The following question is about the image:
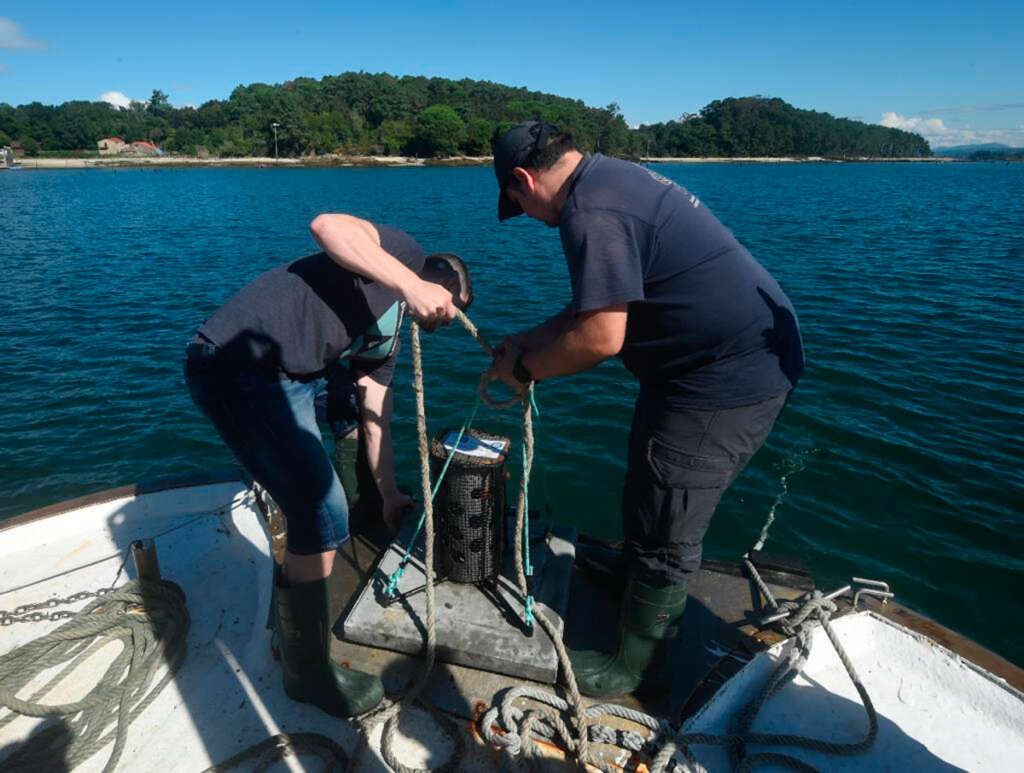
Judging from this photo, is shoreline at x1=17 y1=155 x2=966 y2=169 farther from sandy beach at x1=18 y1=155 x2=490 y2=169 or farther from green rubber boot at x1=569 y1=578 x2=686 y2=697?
green rubber boot at x1=569 y1=578 x2=686 y2=697

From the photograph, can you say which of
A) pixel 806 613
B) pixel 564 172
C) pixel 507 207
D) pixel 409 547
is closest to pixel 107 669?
pixel 409 547

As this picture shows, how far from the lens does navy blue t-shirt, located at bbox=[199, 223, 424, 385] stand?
2.34 metres

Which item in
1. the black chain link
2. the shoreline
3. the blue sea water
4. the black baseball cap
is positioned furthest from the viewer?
the shoreline

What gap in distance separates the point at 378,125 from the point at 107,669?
148 metres

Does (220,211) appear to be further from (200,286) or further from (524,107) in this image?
(524,107)

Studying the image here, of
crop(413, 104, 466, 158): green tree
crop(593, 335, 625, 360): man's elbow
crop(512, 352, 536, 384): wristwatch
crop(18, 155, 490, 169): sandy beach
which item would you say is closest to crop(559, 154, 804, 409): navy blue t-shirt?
crop(593, 335, 625, 360): man's elbow

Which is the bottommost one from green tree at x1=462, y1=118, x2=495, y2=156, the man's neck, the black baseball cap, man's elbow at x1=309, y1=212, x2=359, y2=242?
green tree at x1=462, y1=118, x2=495, y2=156

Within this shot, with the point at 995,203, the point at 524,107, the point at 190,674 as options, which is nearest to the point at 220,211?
the point at 190,674

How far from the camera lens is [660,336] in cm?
243

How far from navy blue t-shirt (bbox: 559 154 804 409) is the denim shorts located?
123 centimetres

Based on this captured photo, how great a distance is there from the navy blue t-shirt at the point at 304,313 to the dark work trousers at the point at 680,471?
127 centimetres

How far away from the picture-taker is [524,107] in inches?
5679

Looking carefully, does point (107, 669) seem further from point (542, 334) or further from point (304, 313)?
point (542, 334)

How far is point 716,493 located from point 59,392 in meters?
12.0
